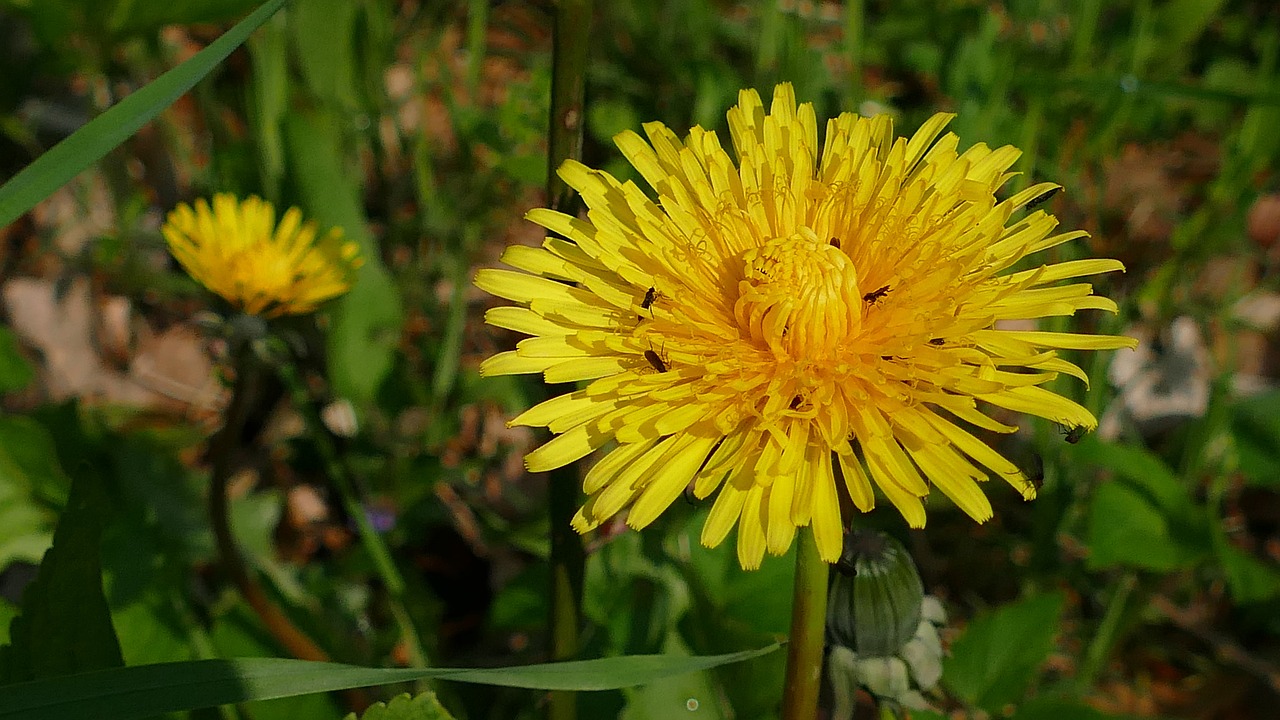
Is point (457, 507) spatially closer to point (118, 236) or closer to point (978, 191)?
point (118, 236)

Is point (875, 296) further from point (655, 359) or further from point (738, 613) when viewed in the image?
point (738, 613)

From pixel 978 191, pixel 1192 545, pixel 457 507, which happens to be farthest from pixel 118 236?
pixel 1192 545

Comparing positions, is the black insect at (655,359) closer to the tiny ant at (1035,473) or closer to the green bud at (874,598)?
the green bud at (874,598)

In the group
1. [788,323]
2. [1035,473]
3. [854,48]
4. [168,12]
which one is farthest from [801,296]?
A: [168,12]

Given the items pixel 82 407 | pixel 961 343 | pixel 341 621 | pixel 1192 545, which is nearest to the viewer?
pixel 961 343

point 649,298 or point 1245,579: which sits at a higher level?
point 649,298

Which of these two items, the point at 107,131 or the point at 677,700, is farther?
the point at 677,700

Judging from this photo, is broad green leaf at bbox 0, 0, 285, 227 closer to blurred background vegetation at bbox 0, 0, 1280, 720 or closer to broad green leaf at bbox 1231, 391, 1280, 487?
blurred background vegetation at bbox 0, 0, 1280, 720
